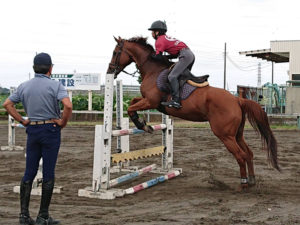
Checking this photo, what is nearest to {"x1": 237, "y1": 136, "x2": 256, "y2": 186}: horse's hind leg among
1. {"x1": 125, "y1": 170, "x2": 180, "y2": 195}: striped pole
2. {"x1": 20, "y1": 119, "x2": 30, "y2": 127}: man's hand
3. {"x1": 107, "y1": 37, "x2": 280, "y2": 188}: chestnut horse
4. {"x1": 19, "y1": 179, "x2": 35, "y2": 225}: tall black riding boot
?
{"x1": 107, "y1": 37, "x2": 280, "y2": 188}: chestnut horse

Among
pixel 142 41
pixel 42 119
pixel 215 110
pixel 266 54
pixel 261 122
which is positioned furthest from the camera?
pixel 266 54

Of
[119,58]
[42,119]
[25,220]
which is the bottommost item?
[25,220]

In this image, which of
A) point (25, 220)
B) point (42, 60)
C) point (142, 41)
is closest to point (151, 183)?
point (142, 41)

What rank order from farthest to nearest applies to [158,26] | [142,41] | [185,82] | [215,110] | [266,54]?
[266,54]
[142,41]
[158,26]
[185,82]
[215,110]

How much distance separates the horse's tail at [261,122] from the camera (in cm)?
717

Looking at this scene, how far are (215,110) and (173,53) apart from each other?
1.26 meters

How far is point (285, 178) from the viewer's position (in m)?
8.11

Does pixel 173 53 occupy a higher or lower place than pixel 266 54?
lower

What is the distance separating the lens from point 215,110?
22.8 ft

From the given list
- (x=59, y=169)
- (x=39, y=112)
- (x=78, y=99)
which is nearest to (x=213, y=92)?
(x=39, y=112)

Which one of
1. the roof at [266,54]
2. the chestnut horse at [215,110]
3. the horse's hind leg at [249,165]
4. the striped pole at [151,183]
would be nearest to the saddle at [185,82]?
the chestnut horse at [215,110]

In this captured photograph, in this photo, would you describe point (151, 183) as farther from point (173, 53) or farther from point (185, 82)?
point (173, 53)

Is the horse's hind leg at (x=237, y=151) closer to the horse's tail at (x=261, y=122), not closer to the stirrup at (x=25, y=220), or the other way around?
the horse's tail at (x=261, y=122)

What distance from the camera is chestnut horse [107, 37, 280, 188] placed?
6949 mm
